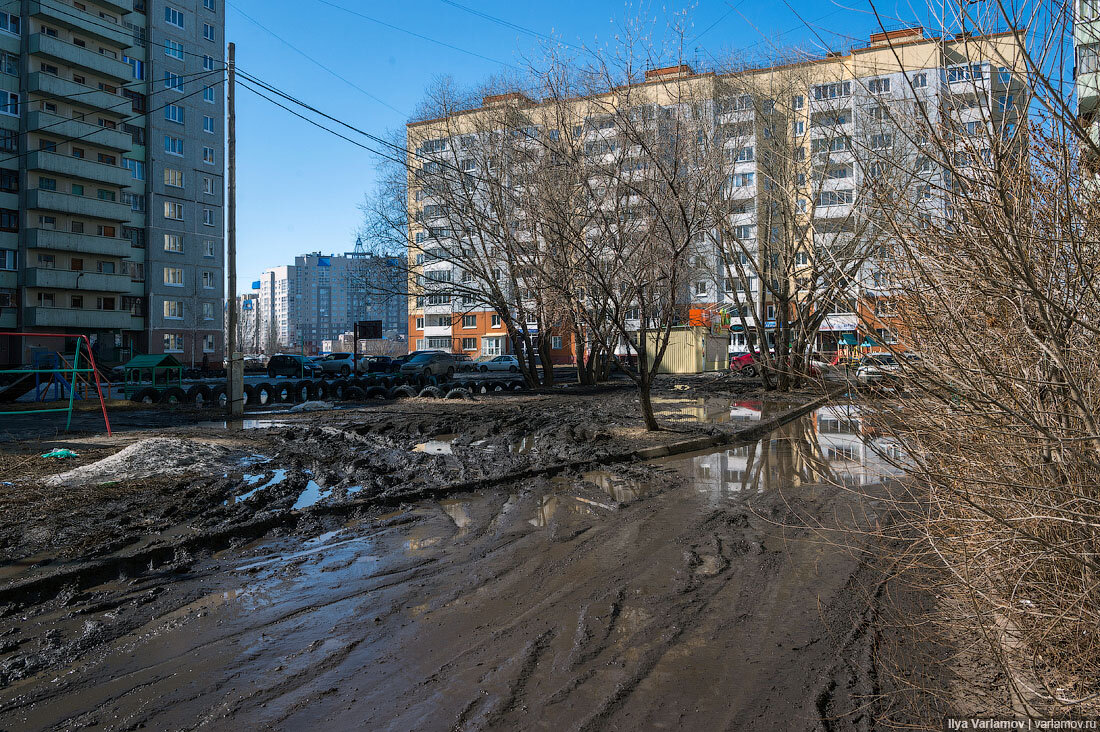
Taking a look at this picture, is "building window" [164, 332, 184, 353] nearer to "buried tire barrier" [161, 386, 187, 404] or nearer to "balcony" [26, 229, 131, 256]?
"balcony" [26, 229, 131, 256]

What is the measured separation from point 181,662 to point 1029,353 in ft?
15.8

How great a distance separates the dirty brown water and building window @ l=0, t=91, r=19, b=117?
166 feet

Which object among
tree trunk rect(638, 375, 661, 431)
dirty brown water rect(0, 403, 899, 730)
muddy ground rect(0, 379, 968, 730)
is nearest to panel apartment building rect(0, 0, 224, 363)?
tree trunk rect(638, 375, 661, 431)

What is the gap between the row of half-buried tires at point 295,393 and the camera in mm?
20938

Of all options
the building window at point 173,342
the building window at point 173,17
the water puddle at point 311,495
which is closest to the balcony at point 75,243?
the building window at point 173,342

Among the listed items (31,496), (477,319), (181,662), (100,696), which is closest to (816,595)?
(181,662)

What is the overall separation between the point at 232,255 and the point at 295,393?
654cm

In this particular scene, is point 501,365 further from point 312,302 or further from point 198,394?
point 312,302

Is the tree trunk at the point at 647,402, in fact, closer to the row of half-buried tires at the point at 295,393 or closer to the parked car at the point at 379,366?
the row of half-buried tires at the point at 295,393

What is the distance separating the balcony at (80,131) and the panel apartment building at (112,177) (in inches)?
3.1

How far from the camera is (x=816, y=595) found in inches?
195

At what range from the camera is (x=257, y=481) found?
9.37m

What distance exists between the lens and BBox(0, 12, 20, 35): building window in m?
43.4

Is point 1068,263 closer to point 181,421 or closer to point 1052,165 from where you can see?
point 1052,165
